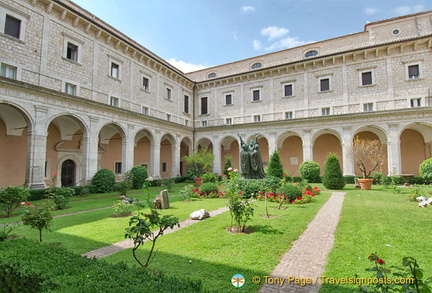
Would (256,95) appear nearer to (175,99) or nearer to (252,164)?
(175,99)

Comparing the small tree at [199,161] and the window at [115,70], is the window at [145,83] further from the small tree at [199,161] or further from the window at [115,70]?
the small tree at [199,161]

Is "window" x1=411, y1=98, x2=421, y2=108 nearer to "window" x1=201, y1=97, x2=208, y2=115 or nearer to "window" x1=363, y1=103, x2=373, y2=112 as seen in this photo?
"window" x1=363, y1=103, x2=373, y2=112

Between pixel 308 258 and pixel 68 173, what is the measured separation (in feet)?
69.9

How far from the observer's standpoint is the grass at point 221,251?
149 inches

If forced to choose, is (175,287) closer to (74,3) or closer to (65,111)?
(65,111)

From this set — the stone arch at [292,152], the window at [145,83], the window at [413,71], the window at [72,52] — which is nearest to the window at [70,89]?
the window at [72,52]

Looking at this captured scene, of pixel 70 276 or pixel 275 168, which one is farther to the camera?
pixel 275 168

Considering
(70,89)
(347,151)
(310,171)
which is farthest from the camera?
(347,151)

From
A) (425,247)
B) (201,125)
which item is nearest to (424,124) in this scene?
(425,247)

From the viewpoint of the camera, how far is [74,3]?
1964cm

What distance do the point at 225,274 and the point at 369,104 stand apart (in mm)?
23082

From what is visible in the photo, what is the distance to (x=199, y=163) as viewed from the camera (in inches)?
959

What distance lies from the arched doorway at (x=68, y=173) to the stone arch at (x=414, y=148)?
30.1 metres

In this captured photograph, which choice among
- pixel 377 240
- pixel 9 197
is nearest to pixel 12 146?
pixel 9 197
